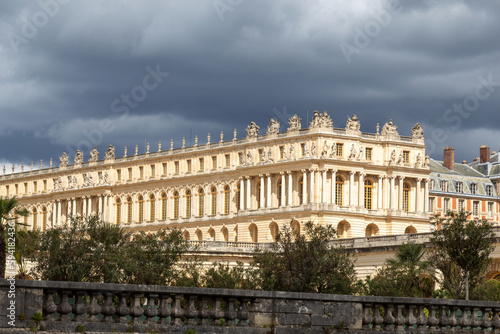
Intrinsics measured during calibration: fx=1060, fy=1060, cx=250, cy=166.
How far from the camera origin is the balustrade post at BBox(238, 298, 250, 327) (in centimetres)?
1825

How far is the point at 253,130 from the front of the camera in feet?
354

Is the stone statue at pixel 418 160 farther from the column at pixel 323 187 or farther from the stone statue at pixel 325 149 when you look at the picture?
the column at pixel 323 187

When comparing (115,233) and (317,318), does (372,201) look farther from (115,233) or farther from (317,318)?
(317,318)

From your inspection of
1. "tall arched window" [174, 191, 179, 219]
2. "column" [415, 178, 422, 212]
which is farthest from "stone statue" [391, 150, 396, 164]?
"tall arched window" [174, 191, 179, 219]

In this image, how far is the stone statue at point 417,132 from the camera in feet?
351

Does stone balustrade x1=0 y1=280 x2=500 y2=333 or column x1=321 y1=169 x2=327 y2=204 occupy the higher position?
column x1=321 y1=169 x2=327 y2=204

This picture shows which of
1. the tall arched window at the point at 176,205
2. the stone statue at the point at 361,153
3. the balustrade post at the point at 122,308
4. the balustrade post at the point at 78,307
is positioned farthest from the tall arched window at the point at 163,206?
the balustrade post at the point at 78,307

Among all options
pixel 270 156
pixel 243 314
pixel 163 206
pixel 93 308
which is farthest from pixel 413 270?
pixel 163 206

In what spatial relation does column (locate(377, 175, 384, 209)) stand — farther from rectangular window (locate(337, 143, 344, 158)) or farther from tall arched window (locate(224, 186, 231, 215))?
tall arched window (locate(224, 186, 231, 215))

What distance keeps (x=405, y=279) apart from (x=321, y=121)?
159 ft

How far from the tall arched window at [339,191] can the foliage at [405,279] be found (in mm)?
38278

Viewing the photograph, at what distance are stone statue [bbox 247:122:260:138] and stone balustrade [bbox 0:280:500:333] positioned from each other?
283 ft

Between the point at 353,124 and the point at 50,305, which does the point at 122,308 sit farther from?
the point at 353,124

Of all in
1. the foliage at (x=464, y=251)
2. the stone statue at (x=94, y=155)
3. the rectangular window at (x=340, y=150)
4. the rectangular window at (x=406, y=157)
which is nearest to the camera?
the foliage at (x=464, y=251)
